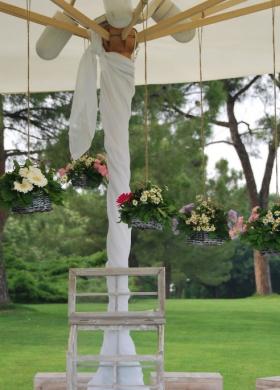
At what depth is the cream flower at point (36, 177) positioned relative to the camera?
406 cm

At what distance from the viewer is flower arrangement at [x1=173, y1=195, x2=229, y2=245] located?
15.0 ft

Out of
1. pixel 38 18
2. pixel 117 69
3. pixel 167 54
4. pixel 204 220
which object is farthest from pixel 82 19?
pixel 167 54

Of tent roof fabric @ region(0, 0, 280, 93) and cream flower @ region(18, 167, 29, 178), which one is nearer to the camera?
cream flower @ region(18, 167, 29, 178)

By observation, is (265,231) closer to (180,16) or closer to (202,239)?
(202,239)

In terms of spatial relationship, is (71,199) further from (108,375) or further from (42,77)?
(108,375)

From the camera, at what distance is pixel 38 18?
449cm

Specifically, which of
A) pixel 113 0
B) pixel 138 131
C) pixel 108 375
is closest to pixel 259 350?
pixel 108 375

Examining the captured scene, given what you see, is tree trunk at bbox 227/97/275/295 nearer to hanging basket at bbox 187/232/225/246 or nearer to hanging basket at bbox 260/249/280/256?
hanging basket at bbox 187/232/225/246

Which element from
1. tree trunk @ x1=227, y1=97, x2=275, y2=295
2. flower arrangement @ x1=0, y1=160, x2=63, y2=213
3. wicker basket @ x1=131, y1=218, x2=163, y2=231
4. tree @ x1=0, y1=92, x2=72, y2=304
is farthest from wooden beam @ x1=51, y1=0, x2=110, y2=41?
tree trunk @ x1=227, y1=97, x2=275, y2=295

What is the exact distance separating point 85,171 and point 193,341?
371 centimetres

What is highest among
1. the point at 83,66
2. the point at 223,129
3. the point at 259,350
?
the point at 223,129

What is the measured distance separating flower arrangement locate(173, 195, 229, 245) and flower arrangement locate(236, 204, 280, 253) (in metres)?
0.24

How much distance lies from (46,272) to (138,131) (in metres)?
2.80

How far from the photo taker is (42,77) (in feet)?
22.2
